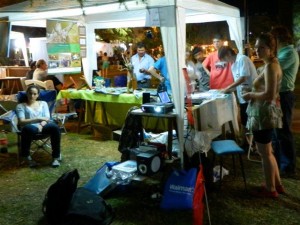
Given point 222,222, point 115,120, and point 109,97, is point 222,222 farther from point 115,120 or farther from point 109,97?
point 115,120

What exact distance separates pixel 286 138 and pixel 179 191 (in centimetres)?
157

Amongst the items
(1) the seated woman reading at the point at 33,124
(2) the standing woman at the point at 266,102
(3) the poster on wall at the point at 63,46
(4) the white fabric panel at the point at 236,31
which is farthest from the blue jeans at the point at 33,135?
(4) the white fabric panel at the point at 236,31

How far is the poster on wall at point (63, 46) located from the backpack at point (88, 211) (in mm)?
3586

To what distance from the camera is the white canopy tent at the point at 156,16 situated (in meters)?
3.64

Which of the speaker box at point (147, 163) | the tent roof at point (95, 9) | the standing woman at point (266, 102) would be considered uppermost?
the tent roof at point (95, 9)

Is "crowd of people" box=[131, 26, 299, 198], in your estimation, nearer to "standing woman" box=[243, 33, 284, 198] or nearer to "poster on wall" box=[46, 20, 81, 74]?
"standing woman" box=[243, 33, 284, 198]

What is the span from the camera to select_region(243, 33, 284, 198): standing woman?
10.5ft

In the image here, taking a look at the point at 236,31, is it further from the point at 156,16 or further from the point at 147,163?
the point at 147,163

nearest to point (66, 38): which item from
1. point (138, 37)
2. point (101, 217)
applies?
→ point (101, 217)

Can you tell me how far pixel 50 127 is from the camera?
184 inches

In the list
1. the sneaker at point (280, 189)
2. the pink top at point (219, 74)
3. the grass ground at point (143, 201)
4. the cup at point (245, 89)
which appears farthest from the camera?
the pink top at point (219, 74)

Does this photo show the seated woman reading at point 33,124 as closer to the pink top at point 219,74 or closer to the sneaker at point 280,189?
the pink top at point 219,74

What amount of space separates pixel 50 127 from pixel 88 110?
6.56 ft

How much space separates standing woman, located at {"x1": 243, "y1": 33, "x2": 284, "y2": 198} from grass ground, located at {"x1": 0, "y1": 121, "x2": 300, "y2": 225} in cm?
36
